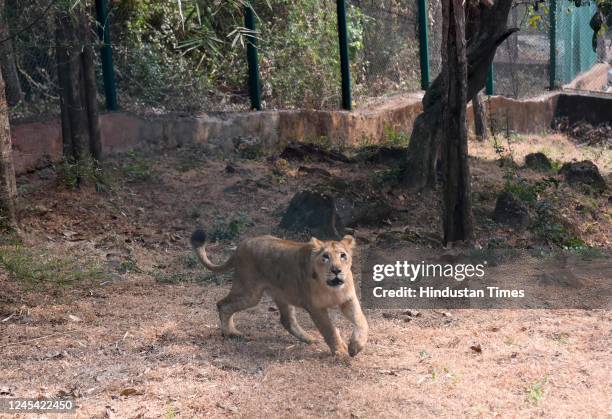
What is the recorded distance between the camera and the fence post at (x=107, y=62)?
11.0 metres

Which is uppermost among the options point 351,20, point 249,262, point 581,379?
point 351,20

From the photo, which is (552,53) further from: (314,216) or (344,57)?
(314,216)

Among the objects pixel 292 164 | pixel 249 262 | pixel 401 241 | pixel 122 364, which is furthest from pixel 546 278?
pixel 292 164

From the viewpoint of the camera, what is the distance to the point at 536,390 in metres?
5.28

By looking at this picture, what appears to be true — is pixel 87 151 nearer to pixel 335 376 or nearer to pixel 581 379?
pixel 335 376

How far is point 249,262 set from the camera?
640 centimetres

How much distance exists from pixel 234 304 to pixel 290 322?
38 centimetres

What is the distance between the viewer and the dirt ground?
208 inches

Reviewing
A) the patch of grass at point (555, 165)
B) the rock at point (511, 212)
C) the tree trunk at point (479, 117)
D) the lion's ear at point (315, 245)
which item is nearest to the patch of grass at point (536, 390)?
the lion's ear at point (315, 245)

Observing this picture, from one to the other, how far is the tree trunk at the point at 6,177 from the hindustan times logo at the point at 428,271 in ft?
9.88

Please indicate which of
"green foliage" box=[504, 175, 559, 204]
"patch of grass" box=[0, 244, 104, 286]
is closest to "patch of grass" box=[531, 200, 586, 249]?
"green foliage" box=[504, 175, 559, 204]

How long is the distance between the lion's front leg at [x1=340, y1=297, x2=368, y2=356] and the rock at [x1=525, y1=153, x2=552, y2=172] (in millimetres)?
6810

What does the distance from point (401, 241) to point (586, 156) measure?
663cm

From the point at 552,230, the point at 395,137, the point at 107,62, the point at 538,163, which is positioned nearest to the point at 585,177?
the point at 538,163
